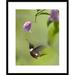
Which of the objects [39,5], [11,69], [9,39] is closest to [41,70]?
[11,69]

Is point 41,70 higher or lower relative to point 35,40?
lower
